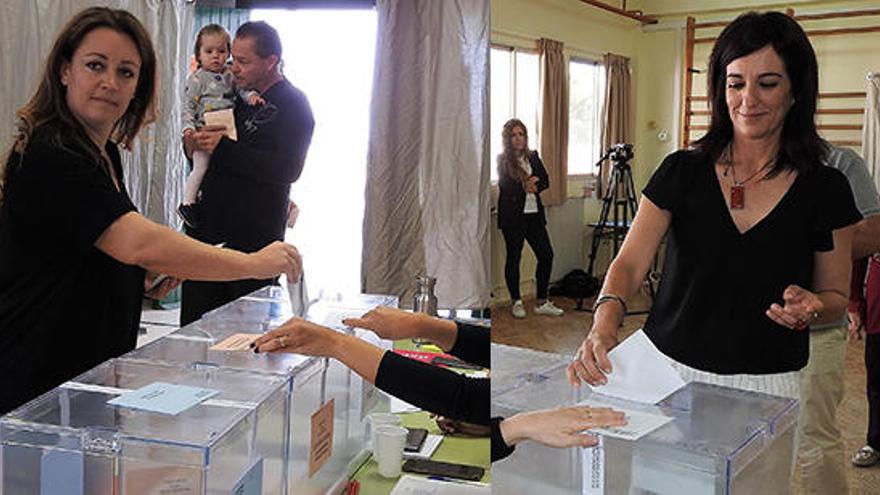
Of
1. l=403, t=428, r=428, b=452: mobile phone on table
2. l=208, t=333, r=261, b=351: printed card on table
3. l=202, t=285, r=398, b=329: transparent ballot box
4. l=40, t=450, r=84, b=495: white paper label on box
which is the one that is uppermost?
l=202, t=285, r=398, b=329: transparent ballot box

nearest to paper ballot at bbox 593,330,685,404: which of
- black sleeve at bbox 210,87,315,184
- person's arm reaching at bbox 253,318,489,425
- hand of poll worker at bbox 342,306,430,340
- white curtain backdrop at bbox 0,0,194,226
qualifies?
person's arm reaching at bbox 253,318,489,425

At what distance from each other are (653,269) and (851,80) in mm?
200

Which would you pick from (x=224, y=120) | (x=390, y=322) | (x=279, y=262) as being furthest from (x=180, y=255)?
(x=224, y=120)

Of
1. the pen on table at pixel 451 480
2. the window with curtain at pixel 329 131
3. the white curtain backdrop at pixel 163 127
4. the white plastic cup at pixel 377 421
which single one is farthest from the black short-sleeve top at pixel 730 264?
the white curtain backdrop at pixel 163 127

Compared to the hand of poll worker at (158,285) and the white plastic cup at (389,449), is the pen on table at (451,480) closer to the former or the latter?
the white plastic cup at (389,449)

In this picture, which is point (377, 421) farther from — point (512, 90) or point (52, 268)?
point (512, 90)

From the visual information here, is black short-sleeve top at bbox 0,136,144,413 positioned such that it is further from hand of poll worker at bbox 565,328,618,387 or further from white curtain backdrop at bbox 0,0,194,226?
white curtain backdrop at bbox 0,0,194,226

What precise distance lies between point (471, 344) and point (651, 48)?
62 cm

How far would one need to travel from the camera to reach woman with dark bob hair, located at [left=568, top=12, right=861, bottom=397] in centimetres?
56

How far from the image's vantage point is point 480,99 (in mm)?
593

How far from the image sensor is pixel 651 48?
58 centimetres

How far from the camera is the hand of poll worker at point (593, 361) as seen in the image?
0.58 m

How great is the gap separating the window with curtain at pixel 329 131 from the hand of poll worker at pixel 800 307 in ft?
2.99

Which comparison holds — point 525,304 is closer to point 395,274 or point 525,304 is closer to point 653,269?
point 653,269
